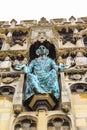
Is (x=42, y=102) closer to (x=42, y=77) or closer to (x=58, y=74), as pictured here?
(x=42, y=77)

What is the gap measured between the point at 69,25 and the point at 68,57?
3.73 meters

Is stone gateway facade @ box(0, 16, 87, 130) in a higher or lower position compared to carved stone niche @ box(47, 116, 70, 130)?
higher

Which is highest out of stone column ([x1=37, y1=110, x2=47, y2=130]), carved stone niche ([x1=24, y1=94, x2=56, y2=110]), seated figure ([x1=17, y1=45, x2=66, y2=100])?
seated figure ([x1=17, y1=45, x2=66, y2=100])

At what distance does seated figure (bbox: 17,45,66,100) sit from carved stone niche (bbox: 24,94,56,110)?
15 centimetres

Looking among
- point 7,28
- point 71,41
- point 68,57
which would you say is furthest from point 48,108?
point 7,28

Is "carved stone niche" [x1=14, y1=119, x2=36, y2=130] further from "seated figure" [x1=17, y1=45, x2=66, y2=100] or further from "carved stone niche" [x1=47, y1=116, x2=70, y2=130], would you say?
"seated figure" [x1=17, y1=45, x2=66, y2=100]

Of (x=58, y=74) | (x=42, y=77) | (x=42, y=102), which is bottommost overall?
(x=42, y=102)

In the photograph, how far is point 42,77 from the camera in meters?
11.1

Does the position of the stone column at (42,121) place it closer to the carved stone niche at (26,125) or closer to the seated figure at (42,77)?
the carved stone niche at (26,125)

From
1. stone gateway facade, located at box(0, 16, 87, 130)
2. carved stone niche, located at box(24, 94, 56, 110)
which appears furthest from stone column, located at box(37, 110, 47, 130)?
carved stone niche, located at box(24, 94, 56, 110)

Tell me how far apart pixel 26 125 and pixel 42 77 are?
6.51ft

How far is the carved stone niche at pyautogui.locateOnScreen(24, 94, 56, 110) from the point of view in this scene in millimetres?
9883

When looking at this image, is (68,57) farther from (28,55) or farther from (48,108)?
(48,108)

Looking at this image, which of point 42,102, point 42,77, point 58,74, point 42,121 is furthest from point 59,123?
point 58,74
